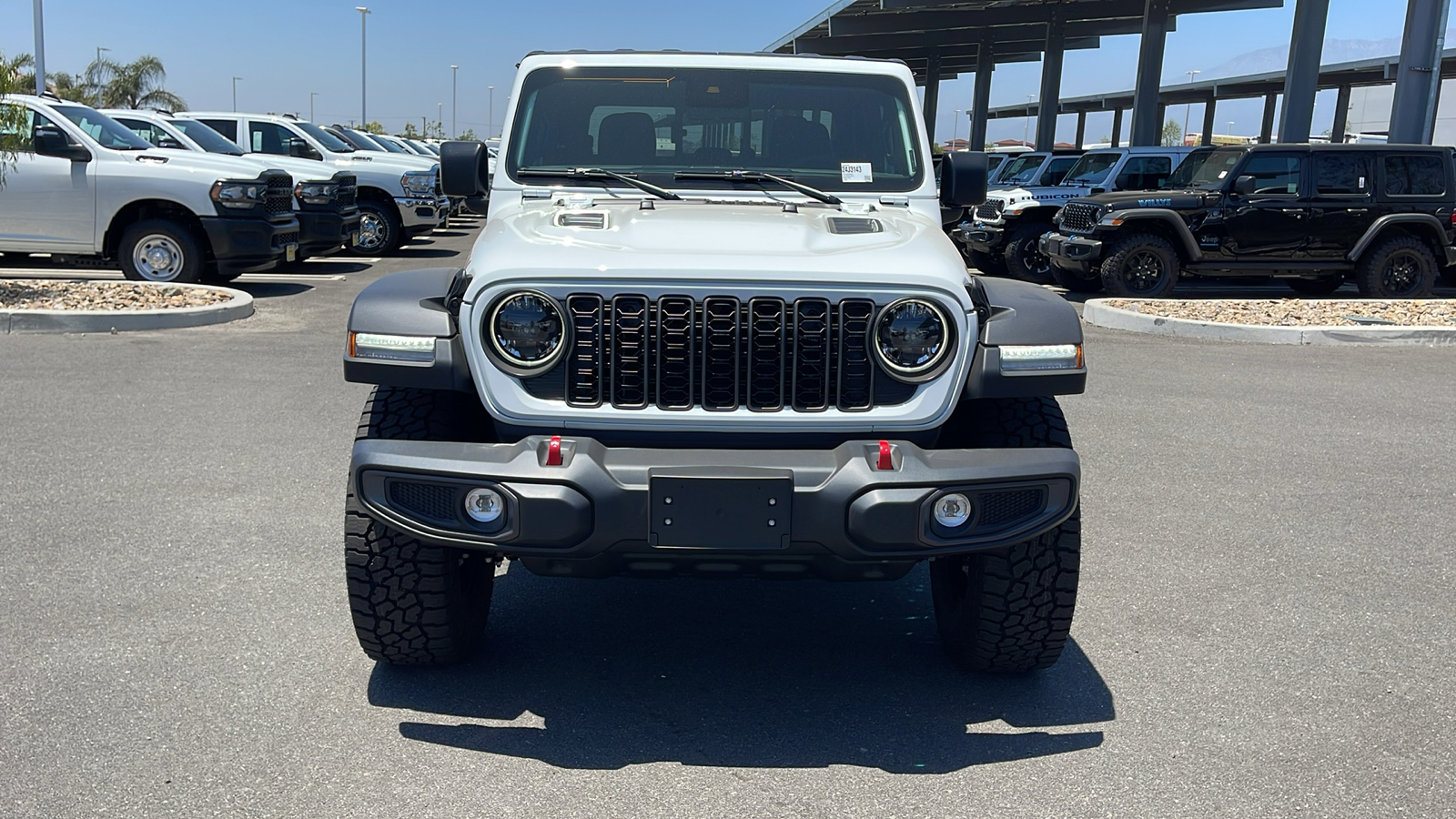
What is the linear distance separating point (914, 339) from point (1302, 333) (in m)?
9.80

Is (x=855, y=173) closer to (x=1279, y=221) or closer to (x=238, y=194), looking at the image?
(x=238, y=194)

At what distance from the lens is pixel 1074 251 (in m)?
14.8

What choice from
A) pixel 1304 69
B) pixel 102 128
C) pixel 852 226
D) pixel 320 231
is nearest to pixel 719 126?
pixel 852 226

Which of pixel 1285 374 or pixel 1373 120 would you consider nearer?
pixel 1285 374

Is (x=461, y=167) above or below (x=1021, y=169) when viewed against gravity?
below

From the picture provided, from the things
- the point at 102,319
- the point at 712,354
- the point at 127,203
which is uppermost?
the point at 712,354

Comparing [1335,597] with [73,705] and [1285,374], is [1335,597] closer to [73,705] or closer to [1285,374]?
[73,705]

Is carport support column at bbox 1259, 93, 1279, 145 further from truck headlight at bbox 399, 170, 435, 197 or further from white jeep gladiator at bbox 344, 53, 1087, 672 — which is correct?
white jeep gladiator at bbox 344, 53, 1087, 672

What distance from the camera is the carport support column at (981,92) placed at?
49.4 m

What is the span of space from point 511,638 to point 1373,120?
89303 mm

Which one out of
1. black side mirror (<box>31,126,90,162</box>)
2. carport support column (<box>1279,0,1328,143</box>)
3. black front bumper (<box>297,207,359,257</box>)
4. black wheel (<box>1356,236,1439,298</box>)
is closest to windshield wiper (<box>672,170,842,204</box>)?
black side mirror (<box>31,126,90,162</box>)

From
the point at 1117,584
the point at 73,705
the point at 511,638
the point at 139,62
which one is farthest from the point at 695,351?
the point at 139,62

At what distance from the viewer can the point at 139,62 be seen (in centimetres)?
6316

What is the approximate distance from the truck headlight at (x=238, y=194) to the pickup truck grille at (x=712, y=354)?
10.4m
